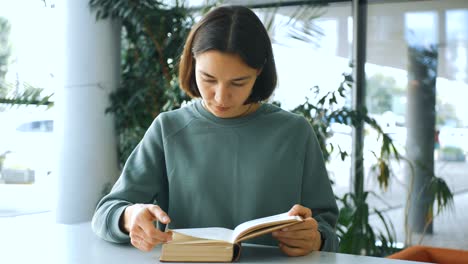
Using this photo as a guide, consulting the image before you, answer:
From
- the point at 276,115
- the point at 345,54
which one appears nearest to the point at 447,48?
the point at 345,54

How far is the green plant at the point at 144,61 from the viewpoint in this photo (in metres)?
4.81

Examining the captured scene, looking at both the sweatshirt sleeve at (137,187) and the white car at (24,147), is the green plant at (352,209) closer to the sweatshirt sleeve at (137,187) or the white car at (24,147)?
the white car at (24,147)

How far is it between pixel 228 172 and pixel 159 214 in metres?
0.30

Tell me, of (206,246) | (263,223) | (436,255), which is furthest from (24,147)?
(263,223)

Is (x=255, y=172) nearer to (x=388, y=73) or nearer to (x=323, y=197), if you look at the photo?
(x=323, y=197)

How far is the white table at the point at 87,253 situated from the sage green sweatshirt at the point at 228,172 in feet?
0.24

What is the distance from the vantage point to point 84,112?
4.85 metres

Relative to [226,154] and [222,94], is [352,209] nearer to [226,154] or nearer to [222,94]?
[226,154]

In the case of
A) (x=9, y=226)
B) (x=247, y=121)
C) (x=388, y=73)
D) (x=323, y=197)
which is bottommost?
(x=9, y=226)

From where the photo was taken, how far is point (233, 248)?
5.01ft

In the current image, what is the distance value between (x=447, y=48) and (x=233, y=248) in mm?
4456

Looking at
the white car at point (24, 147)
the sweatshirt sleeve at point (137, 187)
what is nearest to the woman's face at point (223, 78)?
the sweatshirt sleeve at point (137, 187)

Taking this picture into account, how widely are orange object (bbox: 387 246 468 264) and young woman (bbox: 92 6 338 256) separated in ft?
4.49

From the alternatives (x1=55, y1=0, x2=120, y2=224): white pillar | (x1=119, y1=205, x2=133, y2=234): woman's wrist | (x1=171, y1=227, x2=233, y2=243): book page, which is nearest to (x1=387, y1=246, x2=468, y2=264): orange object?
(x1=171, y1=227, x2=233, y2=243): book page
